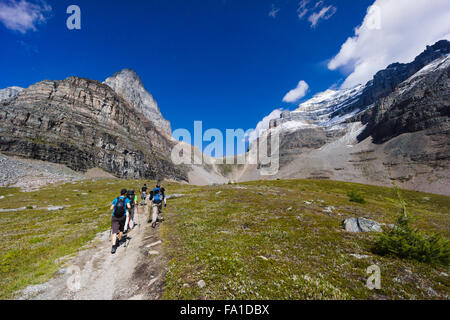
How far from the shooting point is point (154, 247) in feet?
45.0

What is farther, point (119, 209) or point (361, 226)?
point (361, 226)

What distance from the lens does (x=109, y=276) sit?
392 inches

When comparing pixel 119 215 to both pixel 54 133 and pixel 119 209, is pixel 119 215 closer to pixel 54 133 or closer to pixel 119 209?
pixel 119 209

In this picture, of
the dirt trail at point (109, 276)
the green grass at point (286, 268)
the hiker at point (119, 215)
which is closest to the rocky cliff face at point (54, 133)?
the hiker at point (119, 215)

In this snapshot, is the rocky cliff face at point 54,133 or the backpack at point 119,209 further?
the rocky cliff face at point 54,133

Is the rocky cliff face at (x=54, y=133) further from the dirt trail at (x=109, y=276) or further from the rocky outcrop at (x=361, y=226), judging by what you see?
the rocky outcrop at (x=361, y=226)

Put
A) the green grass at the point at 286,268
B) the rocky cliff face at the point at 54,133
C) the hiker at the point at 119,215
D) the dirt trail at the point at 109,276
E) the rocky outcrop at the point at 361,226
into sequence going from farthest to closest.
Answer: the rocky cliff face at the point at 54,133 → the rocky outcrop at the point at 361,226 → the hiker at the point at 119,215 → the dirt trail at the point at 109,276 → the green grass at the point at 286,268

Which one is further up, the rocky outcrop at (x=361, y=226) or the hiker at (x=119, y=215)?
the hiker at (x=119, y=215)

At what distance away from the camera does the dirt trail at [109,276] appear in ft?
26.7

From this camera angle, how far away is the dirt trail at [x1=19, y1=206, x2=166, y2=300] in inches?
321

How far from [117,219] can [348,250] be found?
1728 cm

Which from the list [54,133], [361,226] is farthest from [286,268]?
[54,133]
